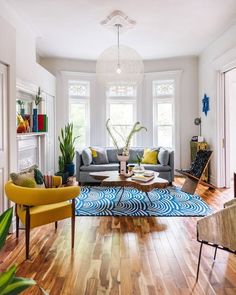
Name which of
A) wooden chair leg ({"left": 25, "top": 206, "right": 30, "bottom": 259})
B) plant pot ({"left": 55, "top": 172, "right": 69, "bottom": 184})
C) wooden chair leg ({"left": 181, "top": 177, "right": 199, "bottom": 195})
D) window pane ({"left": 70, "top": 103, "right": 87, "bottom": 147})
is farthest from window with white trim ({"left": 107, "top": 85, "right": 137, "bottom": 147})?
wooden chair leg ({"left": 25, "top": 206, "right": 30, "bottom": 259})

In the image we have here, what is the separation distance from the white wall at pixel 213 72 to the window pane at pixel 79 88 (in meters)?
2.92

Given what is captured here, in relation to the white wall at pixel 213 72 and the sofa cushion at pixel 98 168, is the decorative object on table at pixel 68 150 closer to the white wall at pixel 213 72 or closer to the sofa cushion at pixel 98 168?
the sofa cushion at pixel 98 168

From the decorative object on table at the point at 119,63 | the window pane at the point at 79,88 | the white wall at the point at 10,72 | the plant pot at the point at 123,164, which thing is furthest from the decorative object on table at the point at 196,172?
the window pane at the point at 79,88

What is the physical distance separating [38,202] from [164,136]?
5118mm

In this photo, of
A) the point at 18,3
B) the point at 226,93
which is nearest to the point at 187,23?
the point at 226,93

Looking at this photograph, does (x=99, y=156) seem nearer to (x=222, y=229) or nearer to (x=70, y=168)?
(x=70, y=168)

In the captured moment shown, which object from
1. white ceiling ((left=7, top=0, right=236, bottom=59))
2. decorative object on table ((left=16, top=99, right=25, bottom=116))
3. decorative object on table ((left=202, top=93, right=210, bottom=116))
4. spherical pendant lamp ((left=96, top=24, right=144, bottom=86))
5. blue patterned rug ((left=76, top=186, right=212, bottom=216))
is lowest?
blue patterned rug ((left=76, top=186, right=212, bottom=216))

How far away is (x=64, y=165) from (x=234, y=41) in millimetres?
4293

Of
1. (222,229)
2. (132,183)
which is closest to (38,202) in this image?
(222,229)

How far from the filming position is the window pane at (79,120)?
Answer: 23.7ft

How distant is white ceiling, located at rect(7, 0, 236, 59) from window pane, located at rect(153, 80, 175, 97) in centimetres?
85

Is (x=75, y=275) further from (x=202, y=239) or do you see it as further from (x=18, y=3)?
(x=18, y=3)

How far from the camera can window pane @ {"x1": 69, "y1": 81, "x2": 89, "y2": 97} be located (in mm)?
7191

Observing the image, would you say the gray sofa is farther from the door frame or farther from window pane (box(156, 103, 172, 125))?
window pane (box(156, 103, 172, 125))
